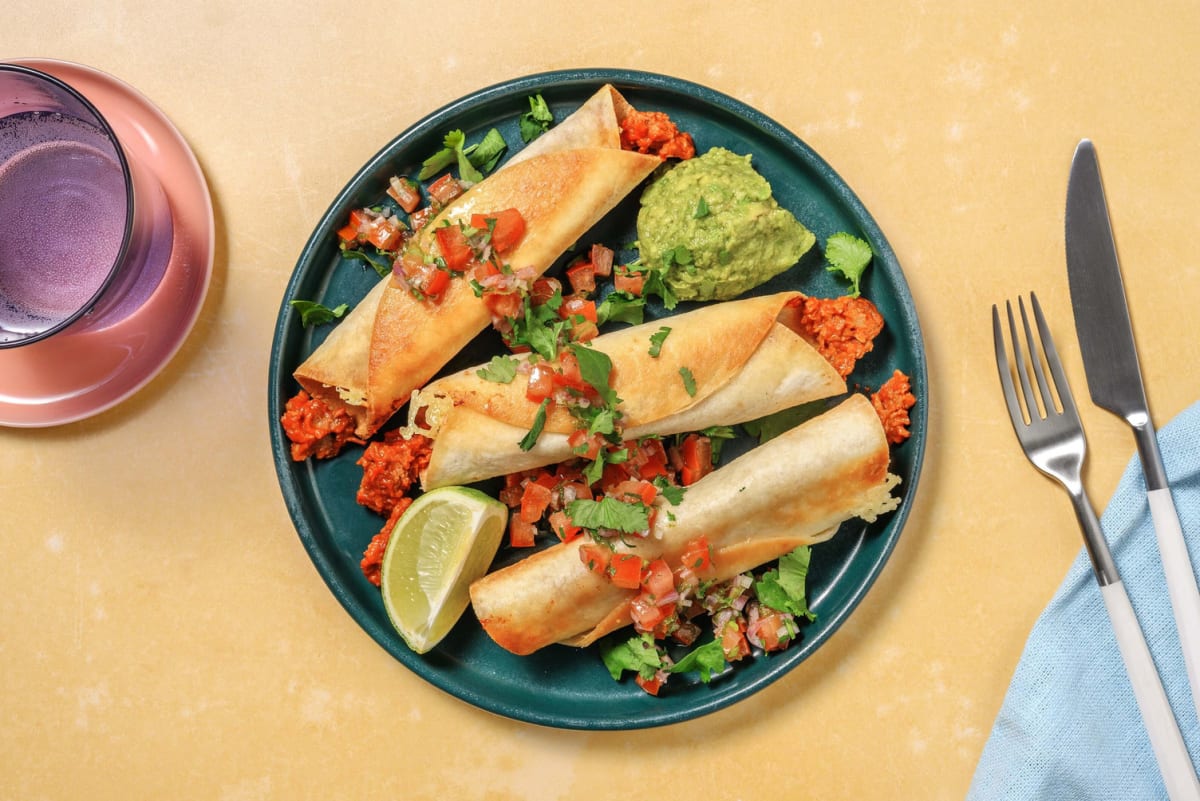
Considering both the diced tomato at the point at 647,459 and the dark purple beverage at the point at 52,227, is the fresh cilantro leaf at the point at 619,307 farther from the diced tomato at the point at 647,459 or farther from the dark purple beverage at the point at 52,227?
the dark purple beverage at the point at 52,227

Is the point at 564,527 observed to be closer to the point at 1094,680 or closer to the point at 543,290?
the point at 543,290

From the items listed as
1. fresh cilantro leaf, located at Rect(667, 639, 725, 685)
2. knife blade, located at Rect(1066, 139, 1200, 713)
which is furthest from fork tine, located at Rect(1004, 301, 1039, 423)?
fresh cilantro leaf, located at Rect(667, 639, 725, 685)

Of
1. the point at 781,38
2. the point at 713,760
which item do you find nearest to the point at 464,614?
the point at 713,760

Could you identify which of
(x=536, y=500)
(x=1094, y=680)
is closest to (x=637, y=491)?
(x=536, y=500)

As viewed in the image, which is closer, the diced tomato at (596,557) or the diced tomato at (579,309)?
the diced tomato at (596,557)

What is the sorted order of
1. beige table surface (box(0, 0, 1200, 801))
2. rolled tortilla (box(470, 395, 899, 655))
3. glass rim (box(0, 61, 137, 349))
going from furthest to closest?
beige table surface (box(0, 0, 1200, 801)) < rolled tortilla (box(470, 395, 899, 655)) < glass rim (box(0, 61, 137, 349))

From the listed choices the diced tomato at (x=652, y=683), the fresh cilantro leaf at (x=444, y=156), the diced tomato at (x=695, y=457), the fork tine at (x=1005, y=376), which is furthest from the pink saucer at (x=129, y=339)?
the fork tine at (x=1005, y=376)

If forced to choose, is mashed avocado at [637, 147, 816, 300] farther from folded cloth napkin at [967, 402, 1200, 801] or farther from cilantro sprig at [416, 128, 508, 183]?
folded cloth napkin at [967, 402, 1200, 801]
